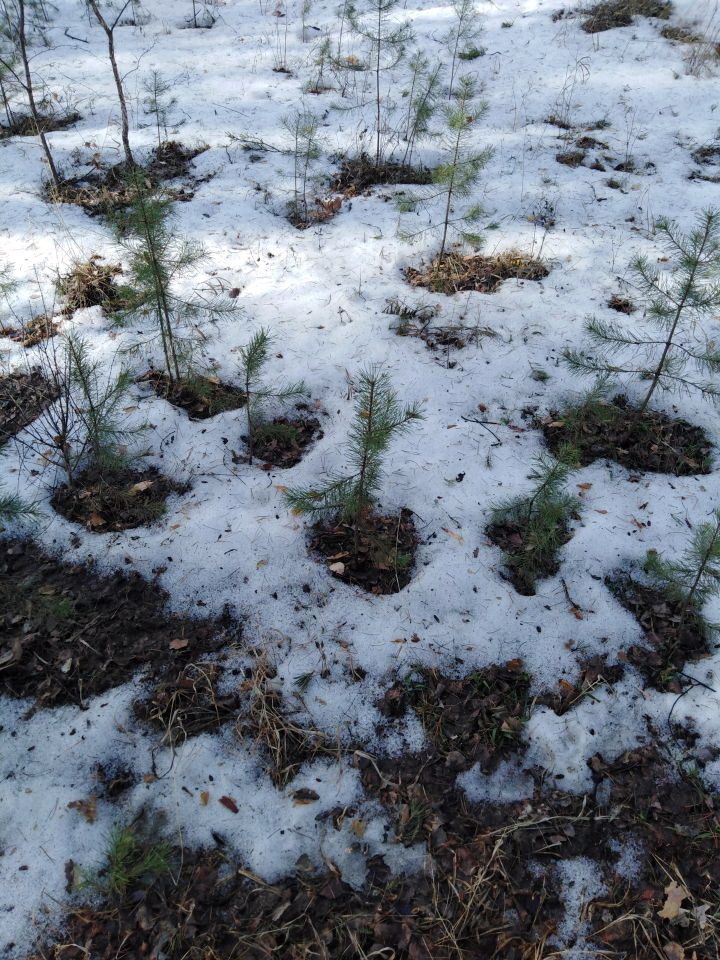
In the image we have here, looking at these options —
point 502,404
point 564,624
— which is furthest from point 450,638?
point 502,404

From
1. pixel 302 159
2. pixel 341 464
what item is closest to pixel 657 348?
pixel 341 464

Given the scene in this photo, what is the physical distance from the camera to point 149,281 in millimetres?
3762

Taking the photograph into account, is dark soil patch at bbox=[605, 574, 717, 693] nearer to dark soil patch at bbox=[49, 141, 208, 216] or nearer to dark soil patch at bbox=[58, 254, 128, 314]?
dark soil patch at bbox=[58, 254, 128, 314]

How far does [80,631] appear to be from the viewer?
3016mm

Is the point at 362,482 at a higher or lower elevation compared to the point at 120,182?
lower

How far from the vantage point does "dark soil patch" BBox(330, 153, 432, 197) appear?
6.21 metres

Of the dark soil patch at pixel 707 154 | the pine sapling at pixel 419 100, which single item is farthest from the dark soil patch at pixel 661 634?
the dark soil patch at pixel 707 154

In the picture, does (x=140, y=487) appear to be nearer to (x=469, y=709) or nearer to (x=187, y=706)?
(x=187, y=706)

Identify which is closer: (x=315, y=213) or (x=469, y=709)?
(x=469, y=709)

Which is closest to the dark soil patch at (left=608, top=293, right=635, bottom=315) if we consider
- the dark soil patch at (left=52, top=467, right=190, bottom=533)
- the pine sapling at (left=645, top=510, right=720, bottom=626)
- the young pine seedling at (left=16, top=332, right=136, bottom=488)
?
the pine sapling at (left=645, top=510, right=720, bottom=626)

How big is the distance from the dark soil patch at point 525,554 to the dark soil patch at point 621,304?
2339mm

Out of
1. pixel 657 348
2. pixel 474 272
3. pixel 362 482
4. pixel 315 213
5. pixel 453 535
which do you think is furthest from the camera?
pixel 315 213

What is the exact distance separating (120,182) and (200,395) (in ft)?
11.5

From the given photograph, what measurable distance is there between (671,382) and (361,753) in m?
3.35
